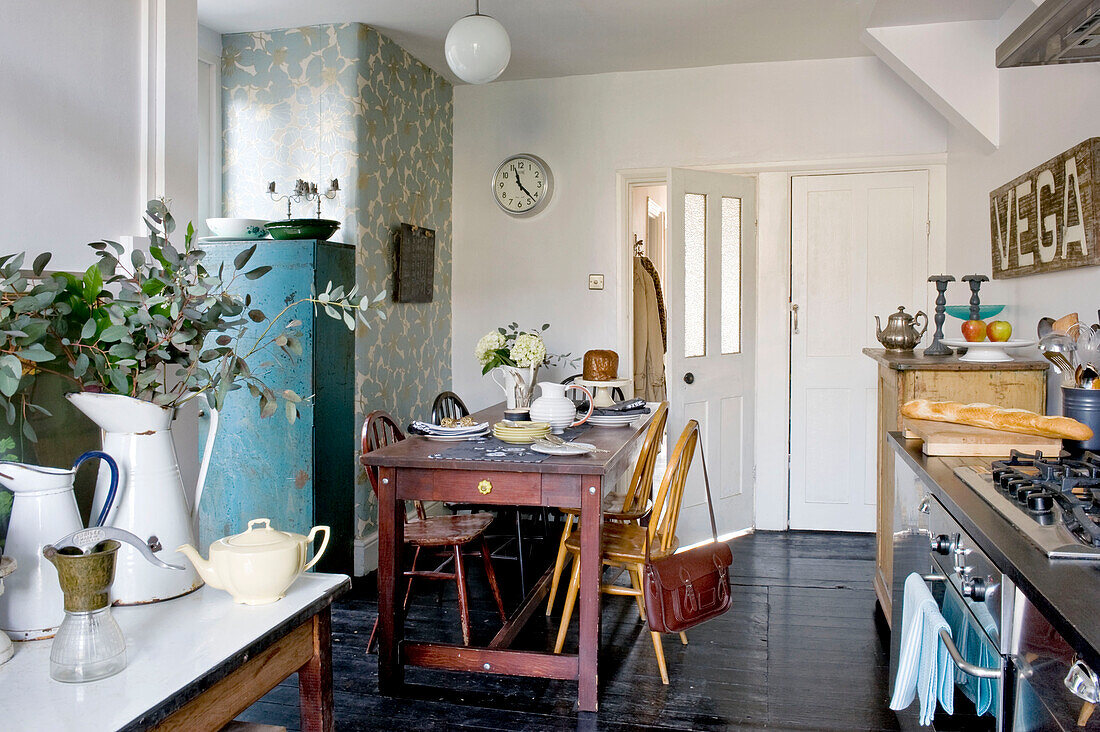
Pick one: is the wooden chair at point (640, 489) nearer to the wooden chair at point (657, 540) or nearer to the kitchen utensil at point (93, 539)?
the wooden chair at point (657, 540)

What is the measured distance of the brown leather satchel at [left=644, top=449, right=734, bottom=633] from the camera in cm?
254

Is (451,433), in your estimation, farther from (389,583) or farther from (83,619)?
(83,619)

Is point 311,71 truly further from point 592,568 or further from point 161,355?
point 161,355

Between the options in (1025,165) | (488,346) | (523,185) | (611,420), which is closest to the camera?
(1025,165)

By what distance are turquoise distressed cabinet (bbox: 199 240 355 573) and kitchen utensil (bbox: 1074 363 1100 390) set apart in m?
2.84

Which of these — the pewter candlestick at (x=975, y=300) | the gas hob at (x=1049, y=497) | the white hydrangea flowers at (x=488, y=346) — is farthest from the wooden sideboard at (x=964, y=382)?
the white hydrangea flowers at (x=488, y=346)

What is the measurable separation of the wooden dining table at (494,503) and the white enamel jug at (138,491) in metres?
1.34

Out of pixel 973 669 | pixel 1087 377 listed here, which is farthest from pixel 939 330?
pixel 973 669

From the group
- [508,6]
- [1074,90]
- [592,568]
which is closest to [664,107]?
[508,6]

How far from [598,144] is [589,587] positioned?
10.6 feet

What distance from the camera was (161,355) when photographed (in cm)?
134

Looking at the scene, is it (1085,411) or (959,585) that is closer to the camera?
(959,585)

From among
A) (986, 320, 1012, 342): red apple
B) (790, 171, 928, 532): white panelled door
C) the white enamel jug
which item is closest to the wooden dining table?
the white enamel jug

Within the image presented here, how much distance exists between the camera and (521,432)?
290 centimetres
